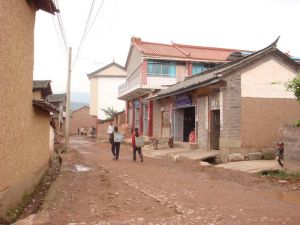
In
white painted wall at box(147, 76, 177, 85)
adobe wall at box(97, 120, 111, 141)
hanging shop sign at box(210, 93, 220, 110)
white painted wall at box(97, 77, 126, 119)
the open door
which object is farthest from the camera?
white painted wall at box(97, 77, 126, 119)

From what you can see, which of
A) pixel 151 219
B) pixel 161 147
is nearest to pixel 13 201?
pixel 151 219

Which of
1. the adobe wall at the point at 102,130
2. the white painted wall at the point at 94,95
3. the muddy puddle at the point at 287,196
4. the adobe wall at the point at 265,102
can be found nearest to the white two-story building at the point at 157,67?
the adobe wall at the point at 265,102

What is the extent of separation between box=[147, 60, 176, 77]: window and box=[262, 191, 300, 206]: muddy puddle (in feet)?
70.0

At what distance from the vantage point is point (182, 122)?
1031 inches

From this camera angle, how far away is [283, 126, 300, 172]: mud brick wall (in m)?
12.3

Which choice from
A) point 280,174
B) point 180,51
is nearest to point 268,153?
point 280,174

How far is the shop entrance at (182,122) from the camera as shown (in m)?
25.9

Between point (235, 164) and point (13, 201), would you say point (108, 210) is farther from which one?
point (235, 164)

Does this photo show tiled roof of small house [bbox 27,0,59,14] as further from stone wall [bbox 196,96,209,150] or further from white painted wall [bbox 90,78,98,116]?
white painted wall [bbox 90,78,98,116]

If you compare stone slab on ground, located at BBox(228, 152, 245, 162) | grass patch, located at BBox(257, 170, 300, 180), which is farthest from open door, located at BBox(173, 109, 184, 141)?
grass patch, located at BBox(257, 170, 300, 180)

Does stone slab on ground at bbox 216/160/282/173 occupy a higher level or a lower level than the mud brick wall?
lower

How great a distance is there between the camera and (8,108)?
268 inches

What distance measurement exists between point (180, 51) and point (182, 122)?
879 cm

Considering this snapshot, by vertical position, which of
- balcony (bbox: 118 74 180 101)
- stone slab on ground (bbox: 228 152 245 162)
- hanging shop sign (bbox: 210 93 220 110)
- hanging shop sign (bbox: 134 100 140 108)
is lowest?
stone slab on ground (bbox: 228 152 245 162)
